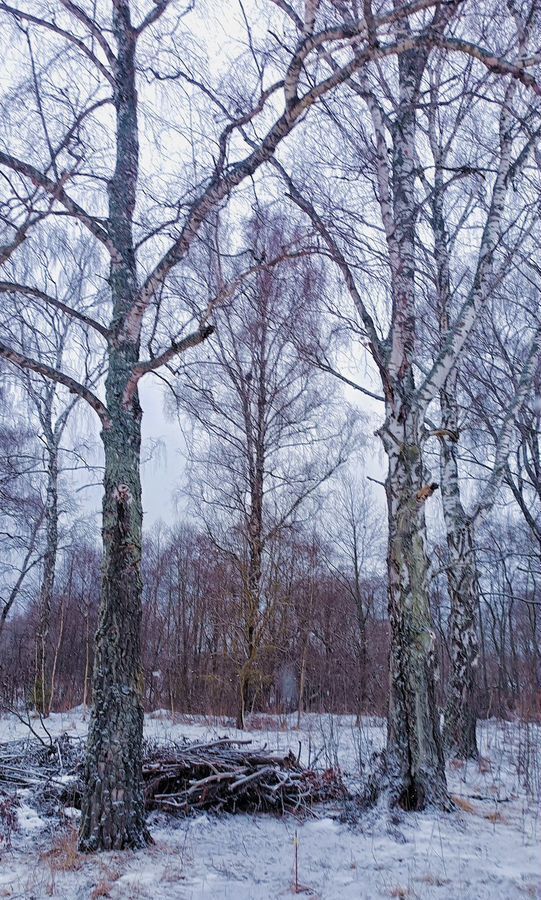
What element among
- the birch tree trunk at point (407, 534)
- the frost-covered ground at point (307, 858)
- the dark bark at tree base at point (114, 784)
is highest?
the birch tree trunk at point (407, 534)

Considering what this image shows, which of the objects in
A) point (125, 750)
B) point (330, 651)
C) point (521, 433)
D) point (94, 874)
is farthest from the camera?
point (330, 651)

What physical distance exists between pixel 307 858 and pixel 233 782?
1626 mm

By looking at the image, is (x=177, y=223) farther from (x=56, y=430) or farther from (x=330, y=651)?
(x=330, y=651)

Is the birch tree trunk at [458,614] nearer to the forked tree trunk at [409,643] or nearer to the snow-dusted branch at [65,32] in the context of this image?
the forked tree trunk at [409,643]

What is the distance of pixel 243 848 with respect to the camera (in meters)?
4.66

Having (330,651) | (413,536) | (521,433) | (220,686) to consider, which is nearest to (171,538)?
(330,651)

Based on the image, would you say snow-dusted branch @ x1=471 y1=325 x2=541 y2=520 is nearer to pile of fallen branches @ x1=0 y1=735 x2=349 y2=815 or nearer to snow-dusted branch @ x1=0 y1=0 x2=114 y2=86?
pile of fallen branches @ x1=0 y1=735 x2=349 y2=815

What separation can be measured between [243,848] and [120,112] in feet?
20.0

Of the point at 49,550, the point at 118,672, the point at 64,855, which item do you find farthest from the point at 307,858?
the point at 49,550

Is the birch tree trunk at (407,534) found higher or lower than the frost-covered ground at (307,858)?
higher

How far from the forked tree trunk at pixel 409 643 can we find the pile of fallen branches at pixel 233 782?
88cm

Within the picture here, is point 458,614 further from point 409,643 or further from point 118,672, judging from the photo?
point 118,672

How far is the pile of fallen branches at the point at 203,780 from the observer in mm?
5648

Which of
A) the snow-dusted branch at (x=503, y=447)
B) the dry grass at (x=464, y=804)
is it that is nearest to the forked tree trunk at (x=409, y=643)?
the dry grass at (x=464, y=804)
